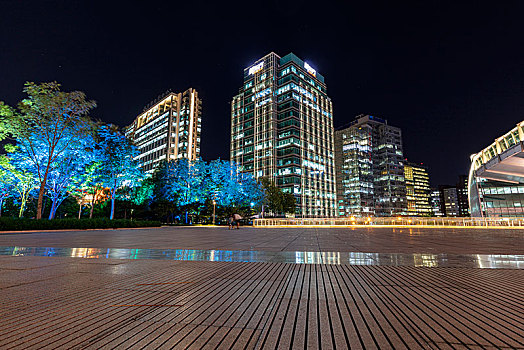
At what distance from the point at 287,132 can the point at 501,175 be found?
69491 millimetres

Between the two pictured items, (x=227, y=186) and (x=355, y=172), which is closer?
(x=227, y=186)

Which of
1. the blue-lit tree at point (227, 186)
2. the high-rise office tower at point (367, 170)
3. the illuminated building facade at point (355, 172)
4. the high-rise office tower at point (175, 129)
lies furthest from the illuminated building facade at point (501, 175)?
the high-rise office tower at point (175, 129)

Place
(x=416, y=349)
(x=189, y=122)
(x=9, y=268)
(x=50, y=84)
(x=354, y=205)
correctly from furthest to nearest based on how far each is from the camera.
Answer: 1. (x=354, y=205)
2. (x=189, y=122)
3. (x=50, y=84)
4. (x=9, y=268)
5. (x=416, y=349)

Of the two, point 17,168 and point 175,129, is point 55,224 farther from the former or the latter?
point 175,129

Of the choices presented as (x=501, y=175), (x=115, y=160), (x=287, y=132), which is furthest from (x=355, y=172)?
(x=115, y=160)

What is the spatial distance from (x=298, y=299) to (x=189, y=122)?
A: 11090 cm

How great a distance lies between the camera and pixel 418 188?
7190 inches

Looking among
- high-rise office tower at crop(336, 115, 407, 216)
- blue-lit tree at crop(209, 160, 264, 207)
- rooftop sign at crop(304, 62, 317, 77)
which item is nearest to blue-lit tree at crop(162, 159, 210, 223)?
blue-lit tree at crop(209, 160, 264, 207)

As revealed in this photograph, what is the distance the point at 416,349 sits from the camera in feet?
5.95

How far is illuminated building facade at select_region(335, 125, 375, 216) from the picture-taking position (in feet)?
453

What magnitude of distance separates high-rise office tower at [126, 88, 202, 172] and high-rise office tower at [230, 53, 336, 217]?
1819 centimetres

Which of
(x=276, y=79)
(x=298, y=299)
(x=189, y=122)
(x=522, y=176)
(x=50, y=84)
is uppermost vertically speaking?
(x=276, y=79)

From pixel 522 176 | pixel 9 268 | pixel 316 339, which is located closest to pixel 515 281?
pixel 316 339

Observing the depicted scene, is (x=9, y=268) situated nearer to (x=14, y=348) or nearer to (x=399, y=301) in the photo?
(x=14, y=348)
